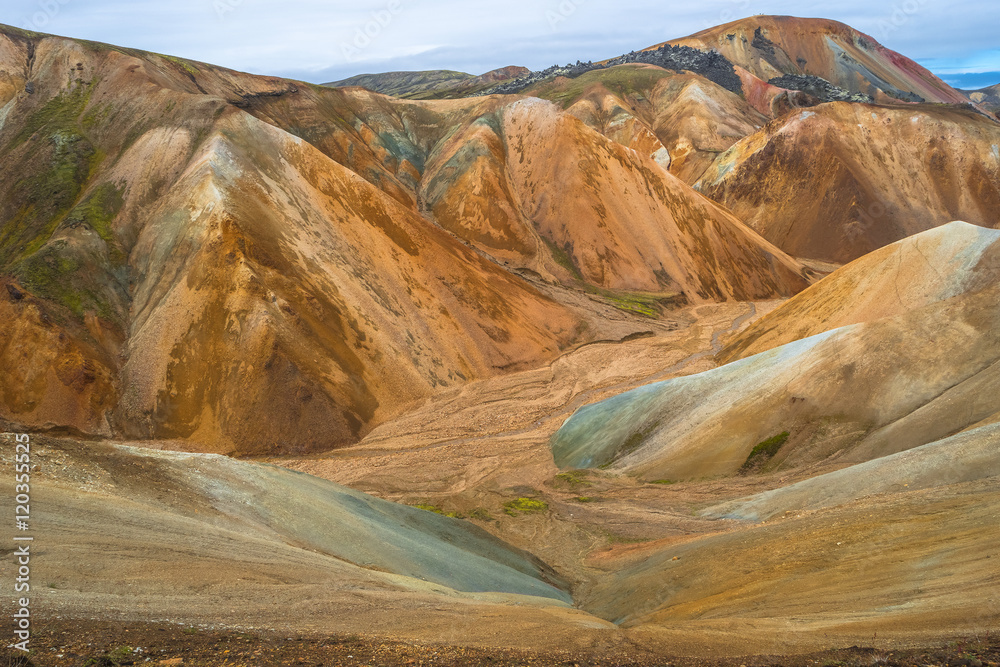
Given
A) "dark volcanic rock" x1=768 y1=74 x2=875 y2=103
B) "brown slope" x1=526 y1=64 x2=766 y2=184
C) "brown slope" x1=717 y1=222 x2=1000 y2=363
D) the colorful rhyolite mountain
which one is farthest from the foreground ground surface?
"dark volcanic rock" x1=768 y1=74 x2=875 y2=103

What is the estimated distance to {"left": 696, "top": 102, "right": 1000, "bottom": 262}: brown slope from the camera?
2501 inches

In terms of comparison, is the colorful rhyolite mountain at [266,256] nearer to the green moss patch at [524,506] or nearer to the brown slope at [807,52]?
the green moss patch at [524,506]

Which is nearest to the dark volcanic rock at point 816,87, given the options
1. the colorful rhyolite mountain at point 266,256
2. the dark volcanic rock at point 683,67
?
the dark volcanic rock at point 683,67

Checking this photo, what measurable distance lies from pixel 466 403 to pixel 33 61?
33811 millimetres

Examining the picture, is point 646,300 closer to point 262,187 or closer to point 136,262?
point 262,187

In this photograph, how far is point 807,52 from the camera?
10838 centimetres

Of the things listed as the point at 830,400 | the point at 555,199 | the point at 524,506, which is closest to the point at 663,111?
the point at 555,199

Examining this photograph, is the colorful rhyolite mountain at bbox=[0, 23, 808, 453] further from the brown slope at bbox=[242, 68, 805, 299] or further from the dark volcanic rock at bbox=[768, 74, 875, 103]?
the dark volcanic rock at bbox=[768, 74, 875, 103]

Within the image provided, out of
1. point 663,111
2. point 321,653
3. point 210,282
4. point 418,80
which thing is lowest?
point 321,653

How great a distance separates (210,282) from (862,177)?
58.0m

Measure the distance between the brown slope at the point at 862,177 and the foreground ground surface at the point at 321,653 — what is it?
59216mm

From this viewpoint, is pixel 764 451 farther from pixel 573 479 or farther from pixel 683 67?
pixel 683 67

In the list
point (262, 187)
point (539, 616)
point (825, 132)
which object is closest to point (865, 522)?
point (539, 616)

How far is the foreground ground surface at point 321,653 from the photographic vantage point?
26.7 ft
